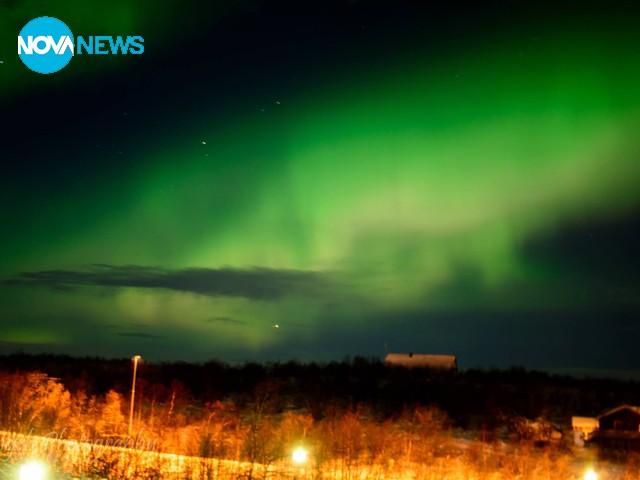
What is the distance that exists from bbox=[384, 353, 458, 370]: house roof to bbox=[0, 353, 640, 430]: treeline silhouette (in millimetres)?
2477

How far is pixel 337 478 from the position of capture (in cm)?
1210

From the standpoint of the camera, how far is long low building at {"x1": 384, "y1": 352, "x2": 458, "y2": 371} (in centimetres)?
4412

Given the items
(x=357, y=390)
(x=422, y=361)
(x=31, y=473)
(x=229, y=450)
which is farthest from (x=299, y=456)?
(x=422, y=361)

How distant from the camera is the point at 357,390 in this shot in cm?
3180

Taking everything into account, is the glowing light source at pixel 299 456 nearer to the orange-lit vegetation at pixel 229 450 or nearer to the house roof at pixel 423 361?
the orange-lit vegetation at pixel 229 450

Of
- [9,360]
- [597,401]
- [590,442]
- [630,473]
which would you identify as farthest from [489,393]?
[9,360]

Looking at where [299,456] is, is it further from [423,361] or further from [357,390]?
[423,361]

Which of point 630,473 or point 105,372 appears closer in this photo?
point 630,473

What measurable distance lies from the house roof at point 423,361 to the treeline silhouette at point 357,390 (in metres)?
2.48

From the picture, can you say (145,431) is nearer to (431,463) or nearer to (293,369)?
(431,463)

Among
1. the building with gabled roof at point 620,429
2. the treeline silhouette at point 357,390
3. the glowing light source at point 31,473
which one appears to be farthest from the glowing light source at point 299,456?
the building with gabled roof at point 620,429

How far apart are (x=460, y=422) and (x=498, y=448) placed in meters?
7.49

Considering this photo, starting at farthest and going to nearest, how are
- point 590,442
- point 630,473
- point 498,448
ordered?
point 590,442 → point 498,448 → point 630,473

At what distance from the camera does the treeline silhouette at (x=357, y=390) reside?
25703mm
